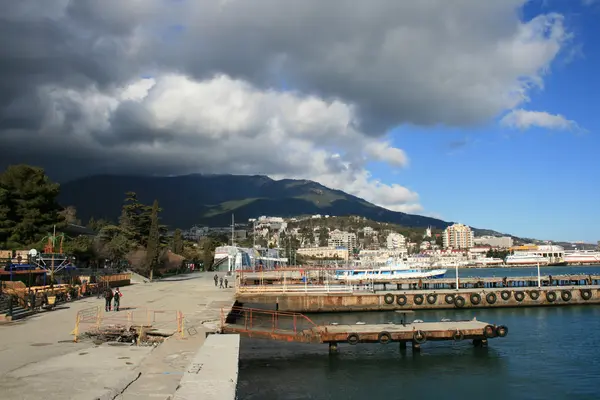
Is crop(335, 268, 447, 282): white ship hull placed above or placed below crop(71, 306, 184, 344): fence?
below

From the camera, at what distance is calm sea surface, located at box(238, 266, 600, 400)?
733 inches

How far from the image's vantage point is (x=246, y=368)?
2136cm

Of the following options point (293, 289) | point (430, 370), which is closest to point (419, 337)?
point (430, 370)

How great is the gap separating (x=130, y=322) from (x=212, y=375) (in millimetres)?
15480

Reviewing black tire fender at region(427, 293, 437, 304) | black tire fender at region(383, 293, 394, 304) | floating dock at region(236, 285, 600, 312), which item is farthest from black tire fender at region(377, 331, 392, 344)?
black tire fender at region(427, 293, 437, 304)

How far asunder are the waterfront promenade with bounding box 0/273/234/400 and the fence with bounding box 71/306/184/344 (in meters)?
0.53

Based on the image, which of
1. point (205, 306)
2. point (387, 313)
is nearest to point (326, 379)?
point (205, 306)

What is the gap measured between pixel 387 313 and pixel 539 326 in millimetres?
13447

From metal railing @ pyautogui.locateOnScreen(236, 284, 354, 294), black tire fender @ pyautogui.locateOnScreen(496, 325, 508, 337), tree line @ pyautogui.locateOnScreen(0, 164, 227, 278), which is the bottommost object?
black tire fender @ pyautogui.locateOnScreen(496, 325, 508, 337)

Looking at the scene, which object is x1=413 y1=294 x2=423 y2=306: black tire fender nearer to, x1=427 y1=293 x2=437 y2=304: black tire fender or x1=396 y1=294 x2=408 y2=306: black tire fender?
x1=427 y1=293 x2=437 y2=304: black tire fender

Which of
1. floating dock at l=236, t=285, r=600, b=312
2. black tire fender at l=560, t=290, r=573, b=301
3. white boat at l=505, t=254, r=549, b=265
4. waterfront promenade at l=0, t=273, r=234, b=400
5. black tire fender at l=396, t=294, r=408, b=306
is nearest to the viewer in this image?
waterfront promenade at l=0, t=273, r=234, b=400

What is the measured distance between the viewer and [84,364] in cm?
1418

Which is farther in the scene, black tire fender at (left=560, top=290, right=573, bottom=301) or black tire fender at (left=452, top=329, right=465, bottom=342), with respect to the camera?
black tire fender at (left=560, top=290, right=573, bottom=301)

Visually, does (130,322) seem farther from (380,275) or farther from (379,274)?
(380,275)
